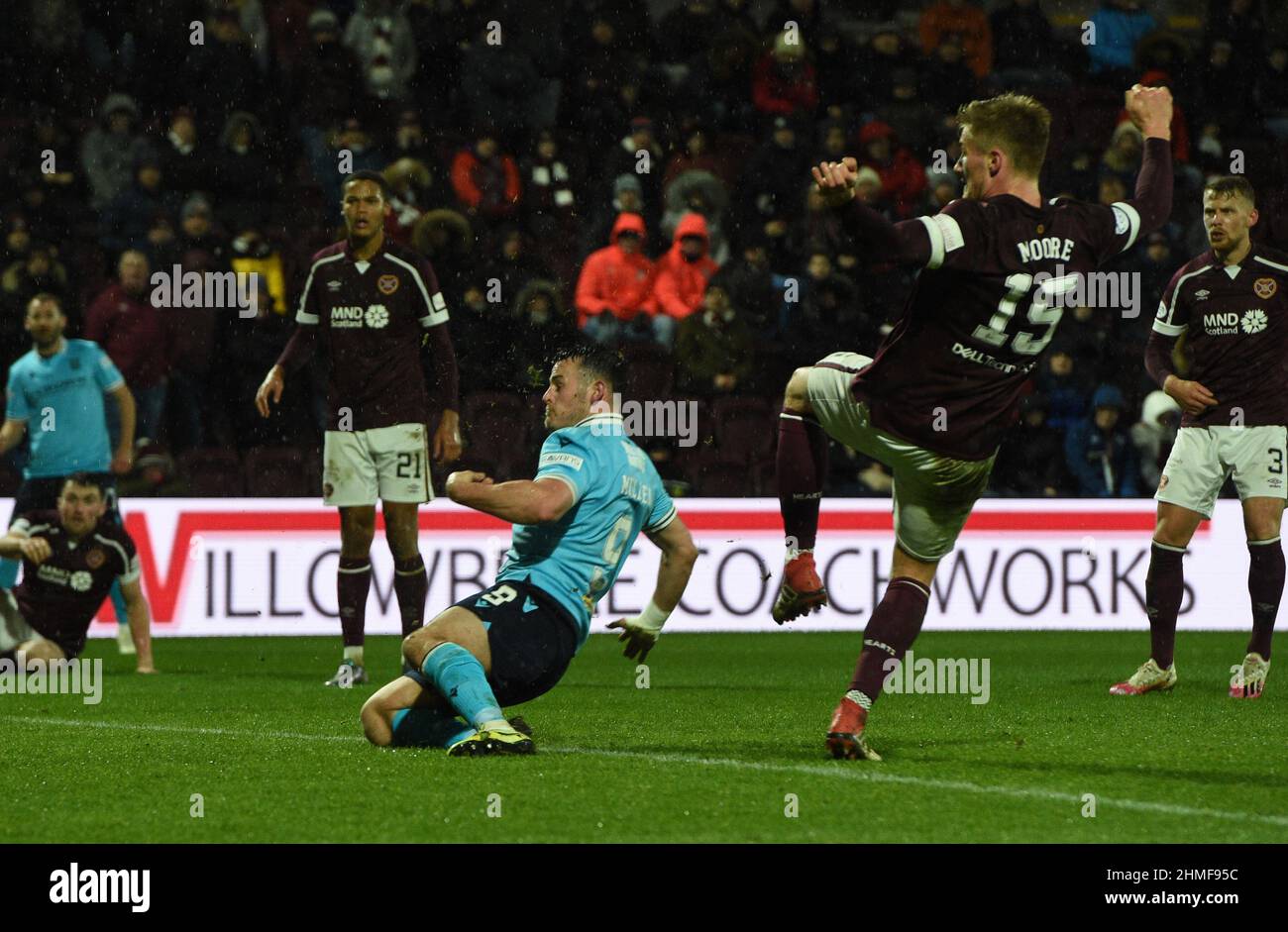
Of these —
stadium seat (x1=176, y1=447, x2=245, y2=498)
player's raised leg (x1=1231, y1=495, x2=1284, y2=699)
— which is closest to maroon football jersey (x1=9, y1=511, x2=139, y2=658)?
stadium seat (x1=176, y1=447, x2=245, y2=498)

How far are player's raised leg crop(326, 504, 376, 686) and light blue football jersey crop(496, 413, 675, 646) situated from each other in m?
3.62

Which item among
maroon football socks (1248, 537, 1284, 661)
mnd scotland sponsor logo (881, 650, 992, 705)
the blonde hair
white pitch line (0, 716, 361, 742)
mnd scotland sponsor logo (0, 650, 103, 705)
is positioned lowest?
mnd scotland sponsor logo (881, 650, 992, 705)

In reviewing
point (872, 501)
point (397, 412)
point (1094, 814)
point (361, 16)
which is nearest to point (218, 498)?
point (397, 412)

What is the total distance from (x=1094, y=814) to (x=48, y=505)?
767 cm

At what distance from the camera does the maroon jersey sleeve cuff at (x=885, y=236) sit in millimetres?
5500

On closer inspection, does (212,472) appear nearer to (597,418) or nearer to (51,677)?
(51,677)

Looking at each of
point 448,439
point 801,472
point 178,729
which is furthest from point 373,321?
point 801,472

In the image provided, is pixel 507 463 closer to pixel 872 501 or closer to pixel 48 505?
pixel 872 501

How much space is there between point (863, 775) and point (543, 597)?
4.03ft

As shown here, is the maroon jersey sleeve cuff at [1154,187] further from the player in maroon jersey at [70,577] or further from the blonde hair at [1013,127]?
the player in maroon jersey at [70,577]

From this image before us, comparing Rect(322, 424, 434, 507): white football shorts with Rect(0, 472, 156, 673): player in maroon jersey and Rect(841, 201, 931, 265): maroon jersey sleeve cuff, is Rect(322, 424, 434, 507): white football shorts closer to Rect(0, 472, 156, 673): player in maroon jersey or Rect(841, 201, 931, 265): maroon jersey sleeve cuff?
Rect(0, 472, 156, 673): player in maroon jersey

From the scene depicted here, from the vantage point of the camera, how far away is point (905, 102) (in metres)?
17.1

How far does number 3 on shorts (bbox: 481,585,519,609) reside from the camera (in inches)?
253

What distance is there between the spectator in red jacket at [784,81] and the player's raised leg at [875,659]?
1129cm
